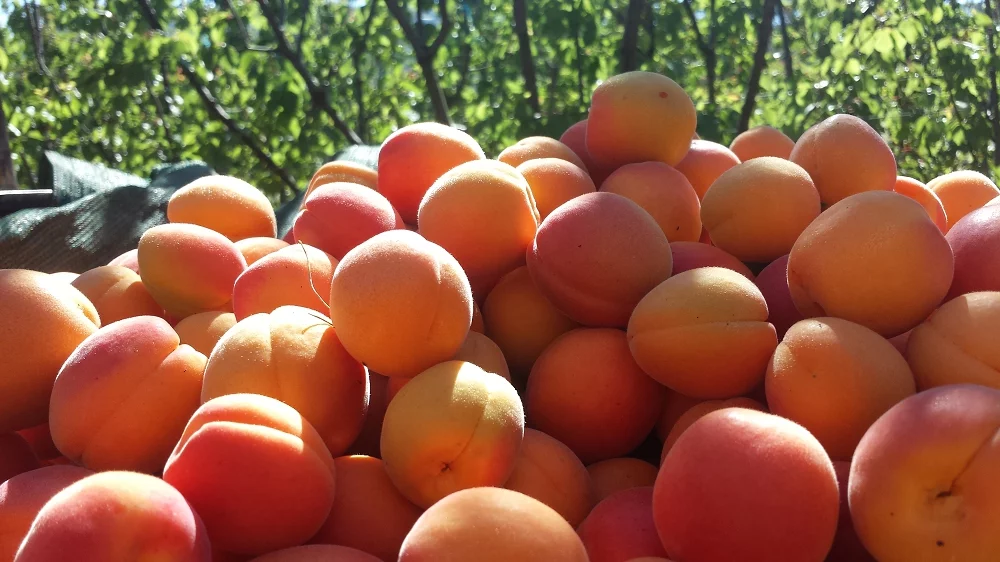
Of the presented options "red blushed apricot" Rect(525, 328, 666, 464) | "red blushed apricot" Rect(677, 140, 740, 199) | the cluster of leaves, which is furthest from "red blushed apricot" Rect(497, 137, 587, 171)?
the cluster of leaves

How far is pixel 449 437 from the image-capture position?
0.64 metres

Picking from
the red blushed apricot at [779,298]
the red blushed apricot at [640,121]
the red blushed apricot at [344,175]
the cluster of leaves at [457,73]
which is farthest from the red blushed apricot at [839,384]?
the cluster of leaves at [457,73]

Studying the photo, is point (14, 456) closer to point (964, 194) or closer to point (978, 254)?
point (978, 254)

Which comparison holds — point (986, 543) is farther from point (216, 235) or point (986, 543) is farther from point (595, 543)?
point (216, 235)

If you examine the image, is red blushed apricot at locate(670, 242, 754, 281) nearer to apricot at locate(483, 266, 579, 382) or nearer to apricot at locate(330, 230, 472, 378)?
apricot at locate(483, 266, 579, 382)

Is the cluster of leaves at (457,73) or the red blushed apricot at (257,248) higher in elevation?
the red blushed apricot at (257,248)

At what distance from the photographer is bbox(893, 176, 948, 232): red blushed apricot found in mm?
1017

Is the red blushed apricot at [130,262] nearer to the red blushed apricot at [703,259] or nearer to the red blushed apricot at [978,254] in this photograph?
the red blushed apricot at [703,259]

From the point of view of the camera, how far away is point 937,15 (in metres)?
3.22

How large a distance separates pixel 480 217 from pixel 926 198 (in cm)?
64

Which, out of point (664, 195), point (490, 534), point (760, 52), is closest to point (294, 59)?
point (760, 52)

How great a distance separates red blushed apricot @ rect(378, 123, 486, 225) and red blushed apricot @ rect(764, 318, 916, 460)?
1.91 feet

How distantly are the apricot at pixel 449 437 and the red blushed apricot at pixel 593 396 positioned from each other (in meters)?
0.12

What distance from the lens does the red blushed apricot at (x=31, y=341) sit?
30.8 inches
